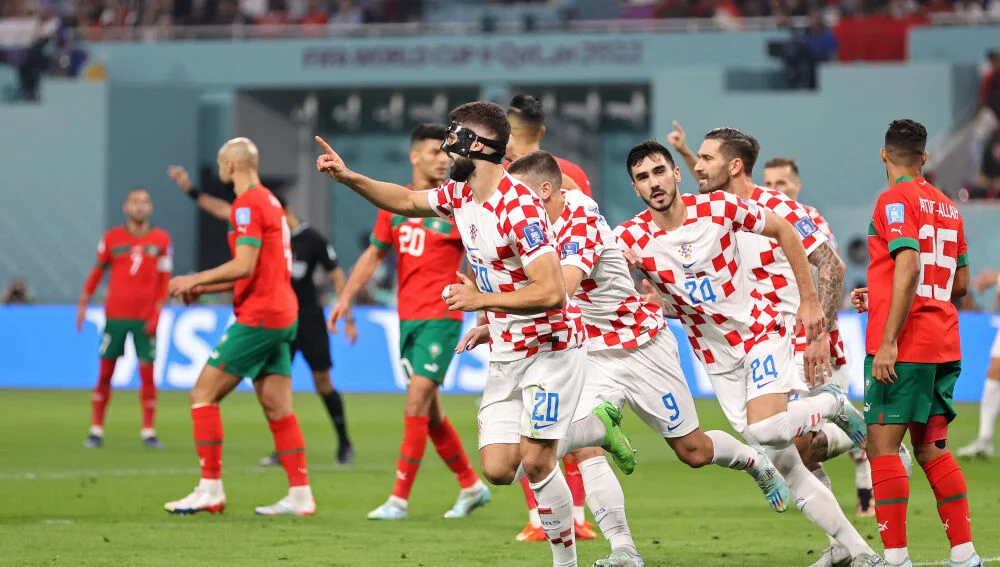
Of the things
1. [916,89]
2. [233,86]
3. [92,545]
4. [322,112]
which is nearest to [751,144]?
[92,545]

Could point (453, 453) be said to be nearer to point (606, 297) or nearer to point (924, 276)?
point (606, 297)

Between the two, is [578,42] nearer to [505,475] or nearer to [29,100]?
[29,100]

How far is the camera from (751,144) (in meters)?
8.00

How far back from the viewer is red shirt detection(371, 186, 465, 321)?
9602 millimetres

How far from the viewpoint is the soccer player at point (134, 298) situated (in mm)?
14039

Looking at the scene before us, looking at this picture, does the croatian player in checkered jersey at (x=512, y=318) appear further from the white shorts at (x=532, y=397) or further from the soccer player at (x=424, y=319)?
the soccer player at (x=424, y=319)

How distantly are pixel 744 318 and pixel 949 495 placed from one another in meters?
1.37

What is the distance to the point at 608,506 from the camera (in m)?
7.04

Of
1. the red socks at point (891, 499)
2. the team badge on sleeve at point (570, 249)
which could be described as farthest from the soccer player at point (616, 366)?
the red socks at point (891, 499)

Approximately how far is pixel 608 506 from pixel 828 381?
2.13m

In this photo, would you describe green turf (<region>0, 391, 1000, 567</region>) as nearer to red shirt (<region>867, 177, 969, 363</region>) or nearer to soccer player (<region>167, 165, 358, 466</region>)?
soccer player (<region>167, 165, 358, 466</region>)

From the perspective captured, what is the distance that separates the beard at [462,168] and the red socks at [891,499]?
7.27 feet

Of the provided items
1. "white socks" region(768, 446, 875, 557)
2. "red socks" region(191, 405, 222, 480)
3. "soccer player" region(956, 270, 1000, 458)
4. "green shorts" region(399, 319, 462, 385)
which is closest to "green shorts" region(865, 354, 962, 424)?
"white socks" region(768, 446, 875, 557)

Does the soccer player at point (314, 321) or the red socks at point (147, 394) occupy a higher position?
Answer: the soccer player at point (314, 321)
